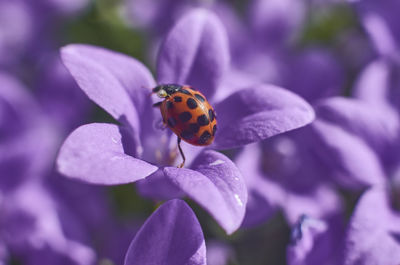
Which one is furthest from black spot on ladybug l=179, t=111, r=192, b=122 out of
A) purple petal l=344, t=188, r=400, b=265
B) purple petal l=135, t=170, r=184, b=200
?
purple petal l=344, t=188, r=400, b=265

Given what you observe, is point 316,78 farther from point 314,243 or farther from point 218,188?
point 218,188

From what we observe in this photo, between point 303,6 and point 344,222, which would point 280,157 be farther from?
point 303,6

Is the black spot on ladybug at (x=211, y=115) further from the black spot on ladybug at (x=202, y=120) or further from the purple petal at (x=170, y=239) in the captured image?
the purple petal at (x=170, y=239)

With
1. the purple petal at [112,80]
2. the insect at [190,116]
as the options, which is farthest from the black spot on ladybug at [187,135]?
the purple petal at [112,80]

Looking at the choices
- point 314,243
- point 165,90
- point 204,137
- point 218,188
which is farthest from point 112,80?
point 314,243

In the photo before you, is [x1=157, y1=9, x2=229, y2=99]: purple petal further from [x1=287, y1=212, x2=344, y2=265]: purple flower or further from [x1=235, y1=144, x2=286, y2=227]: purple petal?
[x1=287, y1=212, x2=344, y2=265]: purple flower

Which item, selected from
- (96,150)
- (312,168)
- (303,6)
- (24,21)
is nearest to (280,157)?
(312,168)
